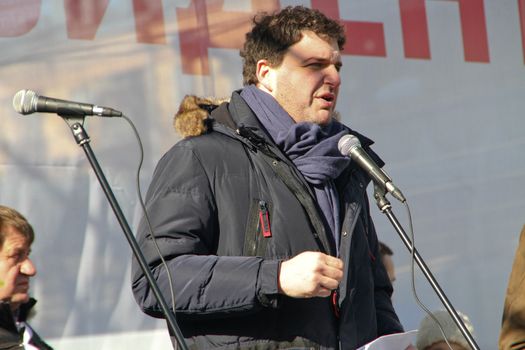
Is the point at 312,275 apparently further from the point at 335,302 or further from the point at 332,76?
the point at 332,76

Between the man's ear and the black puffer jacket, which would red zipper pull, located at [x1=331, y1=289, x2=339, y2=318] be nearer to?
the black puffer jacket

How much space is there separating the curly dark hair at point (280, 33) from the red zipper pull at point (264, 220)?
1.75 feet

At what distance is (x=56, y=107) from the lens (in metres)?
2.54

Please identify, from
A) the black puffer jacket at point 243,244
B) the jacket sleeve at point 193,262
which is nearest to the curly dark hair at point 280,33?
the black puffer jacket at point 243,244

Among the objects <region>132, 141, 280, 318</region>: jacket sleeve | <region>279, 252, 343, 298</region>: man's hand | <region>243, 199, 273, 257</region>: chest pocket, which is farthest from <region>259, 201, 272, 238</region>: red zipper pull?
<region>279, 252, 343, 298</region>: man's hand

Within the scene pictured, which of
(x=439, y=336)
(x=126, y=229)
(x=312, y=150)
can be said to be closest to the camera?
(x=126, y=229)

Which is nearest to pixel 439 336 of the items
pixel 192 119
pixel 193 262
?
pixel 192 119

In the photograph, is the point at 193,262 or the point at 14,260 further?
the point at 14,260

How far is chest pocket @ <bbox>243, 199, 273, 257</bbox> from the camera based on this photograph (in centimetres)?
275

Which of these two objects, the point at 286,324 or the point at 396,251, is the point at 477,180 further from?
the point at 286,324

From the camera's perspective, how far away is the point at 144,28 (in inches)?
182

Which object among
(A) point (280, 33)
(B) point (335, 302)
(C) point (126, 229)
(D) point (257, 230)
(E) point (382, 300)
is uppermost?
(A) point (280, 33)

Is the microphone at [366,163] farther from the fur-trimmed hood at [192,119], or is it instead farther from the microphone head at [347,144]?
the fur-trimmed hood at [192,119]

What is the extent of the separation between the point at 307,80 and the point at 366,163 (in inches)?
16.6
